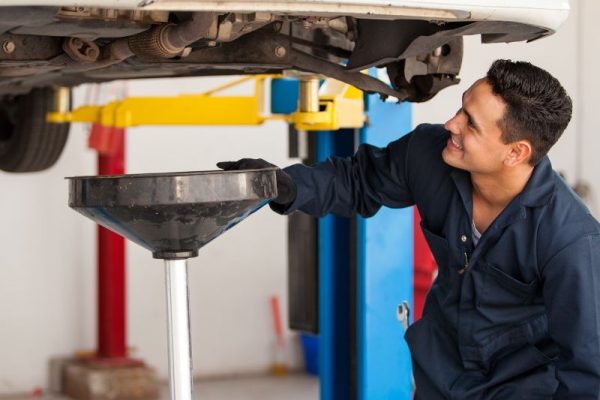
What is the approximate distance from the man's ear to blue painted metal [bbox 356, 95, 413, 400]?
87 centimetres

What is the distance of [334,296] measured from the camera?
3156 mm

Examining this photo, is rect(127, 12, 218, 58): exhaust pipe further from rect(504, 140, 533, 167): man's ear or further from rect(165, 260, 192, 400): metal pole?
rect(504, 140, 533, 167): man's ear

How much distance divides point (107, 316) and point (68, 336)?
0.34 m

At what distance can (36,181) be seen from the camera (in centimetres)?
519

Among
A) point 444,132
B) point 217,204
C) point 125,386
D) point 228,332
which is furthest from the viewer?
point 228,332

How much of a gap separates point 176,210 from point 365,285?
1.30 meters

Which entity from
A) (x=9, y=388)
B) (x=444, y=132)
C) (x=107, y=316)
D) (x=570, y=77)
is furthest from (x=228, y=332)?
(x=444, y=132)

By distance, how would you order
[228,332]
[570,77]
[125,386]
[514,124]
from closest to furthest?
[514,124], [125,386], [228,332], [570,77]

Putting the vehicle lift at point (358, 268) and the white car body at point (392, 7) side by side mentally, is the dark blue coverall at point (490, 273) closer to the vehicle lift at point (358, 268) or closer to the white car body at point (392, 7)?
the white car body at point (392, 7)

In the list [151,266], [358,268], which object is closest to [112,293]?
[151,266]

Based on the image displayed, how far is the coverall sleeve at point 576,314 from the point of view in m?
2.06

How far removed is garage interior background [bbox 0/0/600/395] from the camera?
17.0 ft

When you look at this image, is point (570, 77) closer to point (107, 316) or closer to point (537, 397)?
point (107, 316)

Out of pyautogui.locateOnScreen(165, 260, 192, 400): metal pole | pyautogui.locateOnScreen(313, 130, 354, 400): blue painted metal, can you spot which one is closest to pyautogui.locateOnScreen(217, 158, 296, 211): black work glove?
pyautogui.locateOnScreen(165, 260, 192, 400): metal pole
